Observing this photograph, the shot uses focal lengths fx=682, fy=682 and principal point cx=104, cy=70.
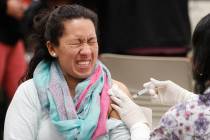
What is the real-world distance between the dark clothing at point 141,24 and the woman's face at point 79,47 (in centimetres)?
126

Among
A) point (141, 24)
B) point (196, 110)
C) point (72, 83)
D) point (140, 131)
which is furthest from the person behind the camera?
point (141, 24)

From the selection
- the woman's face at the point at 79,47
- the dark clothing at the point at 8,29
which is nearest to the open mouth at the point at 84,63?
the woman's face at the point at 79,47

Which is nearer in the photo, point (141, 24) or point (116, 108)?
point (116, 108)

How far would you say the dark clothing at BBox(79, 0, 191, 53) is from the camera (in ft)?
13.7

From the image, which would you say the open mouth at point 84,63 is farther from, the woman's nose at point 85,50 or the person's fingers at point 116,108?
the person's fingers at point 116,108

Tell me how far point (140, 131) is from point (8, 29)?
7.17ft

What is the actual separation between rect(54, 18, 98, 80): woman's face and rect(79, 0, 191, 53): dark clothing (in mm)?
1256

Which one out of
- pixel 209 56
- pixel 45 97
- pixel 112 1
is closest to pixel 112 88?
pixel 45 97

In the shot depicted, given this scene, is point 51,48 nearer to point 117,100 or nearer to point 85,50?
point 85,50

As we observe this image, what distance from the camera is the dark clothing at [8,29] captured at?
4.69 meters

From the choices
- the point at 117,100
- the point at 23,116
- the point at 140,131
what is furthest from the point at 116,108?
the point at 23,116

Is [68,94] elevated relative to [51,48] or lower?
lower

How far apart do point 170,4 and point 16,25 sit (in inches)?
46.6

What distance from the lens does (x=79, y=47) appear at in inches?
115
